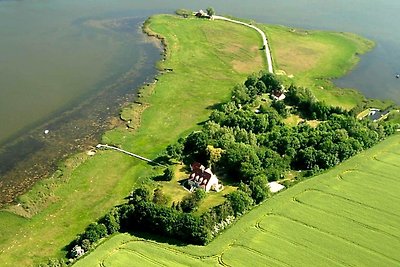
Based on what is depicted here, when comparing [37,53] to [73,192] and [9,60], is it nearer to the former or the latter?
[9,60]

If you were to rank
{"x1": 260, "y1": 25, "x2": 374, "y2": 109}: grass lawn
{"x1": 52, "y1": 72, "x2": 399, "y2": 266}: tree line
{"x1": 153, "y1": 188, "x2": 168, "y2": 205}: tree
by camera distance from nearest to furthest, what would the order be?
{"x1": 52, "y1": 72, "x2": 399, "y2": 266}: tree line < {"x1": 153, "y1": 188, "x2": 168, "y2": 205}: tree < {"x1": 260, "y1": 25, "x2": 374, "y2": 109}: grass lawn

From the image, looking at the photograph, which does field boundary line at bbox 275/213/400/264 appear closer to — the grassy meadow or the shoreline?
the grassy meadow

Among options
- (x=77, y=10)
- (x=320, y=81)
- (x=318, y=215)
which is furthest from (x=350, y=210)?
(x=77, y=10)

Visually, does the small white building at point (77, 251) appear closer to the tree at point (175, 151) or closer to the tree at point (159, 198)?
the tree at point (159, 198)

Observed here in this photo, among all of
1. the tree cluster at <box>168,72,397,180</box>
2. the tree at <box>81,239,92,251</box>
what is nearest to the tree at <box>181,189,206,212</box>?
the tree cluster at <box>168,72,397,180</box>

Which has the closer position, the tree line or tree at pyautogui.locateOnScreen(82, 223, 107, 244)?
tree at pyautogui.locateOnScreen(82, 223, 107, 244)

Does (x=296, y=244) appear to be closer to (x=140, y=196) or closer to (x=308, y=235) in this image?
(x=308, y=235)
